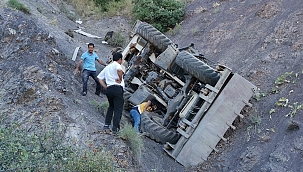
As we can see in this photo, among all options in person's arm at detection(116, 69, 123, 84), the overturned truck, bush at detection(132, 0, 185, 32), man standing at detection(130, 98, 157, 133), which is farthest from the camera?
bush at detection(132, 0, 185, 32)

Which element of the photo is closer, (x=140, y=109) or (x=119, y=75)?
(x=119, y=75)

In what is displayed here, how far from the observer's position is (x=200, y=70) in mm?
8164

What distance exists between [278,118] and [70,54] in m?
5.94

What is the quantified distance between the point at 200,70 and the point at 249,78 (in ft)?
7.28

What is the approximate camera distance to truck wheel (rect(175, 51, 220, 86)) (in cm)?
814

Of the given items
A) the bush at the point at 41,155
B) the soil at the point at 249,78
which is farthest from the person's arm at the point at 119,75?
the bush at the point at 41,155

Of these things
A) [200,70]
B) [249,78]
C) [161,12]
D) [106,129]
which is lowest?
[106,129]

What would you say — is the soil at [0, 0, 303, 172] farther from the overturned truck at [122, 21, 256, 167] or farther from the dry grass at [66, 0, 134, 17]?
the dry grass at [66, 0, 134, 17]

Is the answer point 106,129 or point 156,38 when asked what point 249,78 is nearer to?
point 156,38

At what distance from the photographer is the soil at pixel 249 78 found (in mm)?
7027

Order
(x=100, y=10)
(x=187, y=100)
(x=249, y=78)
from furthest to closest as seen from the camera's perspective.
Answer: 1. (x=100, y=10)
2. (x=249, y=78)
3. (x=187, y=100)

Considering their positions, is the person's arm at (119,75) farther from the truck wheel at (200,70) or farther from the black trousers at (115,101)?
the truck wheel at (200,70)

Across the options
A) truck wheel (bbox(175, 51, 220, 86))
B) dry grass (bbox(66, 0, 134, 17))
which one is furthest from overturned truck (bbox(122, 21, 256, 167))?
dry grass (bbox(66, 0, 134, 17))

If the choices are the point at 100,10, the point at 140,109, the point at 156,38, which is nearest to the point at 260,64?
the point at 156,38
